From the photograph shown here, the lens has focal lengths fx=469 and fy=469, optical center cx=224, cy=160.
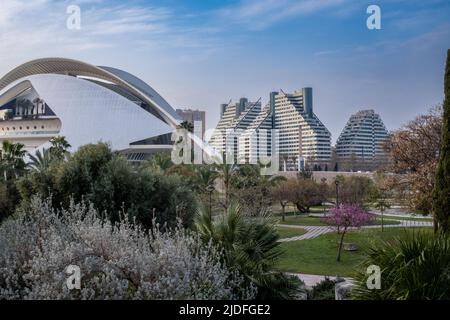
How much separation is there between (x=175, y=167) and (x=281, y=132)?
39193 millimetres

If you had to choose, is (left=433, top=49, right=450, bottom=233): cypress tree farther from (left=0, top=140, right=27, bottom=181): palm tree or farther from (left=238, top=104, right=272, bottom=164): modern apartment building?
(left=238, top=104, right=272, bottom=164): modern apartment building

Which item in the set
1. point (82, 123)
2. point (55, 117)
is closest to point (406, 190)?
point (82, 123)

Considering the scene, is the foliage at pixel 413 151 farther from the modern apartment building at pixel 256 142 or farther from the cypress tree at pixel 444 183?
the modern apartment building at pixel 256 142

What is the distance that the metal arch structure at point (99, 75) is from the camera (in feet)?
188

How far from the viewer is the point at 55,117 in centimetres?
5547

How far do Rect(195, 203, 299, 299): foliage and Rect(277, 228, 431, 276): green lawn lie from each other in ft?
17.8

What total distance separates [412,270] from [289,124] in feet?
201

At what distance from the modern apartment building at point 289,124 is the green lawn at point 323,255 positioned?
121 ft

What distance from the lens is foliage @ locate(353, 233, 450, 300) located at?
4.36 metres

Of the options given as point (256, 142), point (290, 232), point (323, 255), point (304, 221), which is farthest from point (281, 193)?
point (256, 142)

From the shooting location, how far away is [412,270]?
14.6 ft

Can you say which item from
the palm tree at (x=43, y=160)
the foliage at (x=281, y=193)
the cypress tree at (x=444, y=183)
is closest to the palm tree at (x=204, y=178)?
the foliage at (x=281, y=193)
